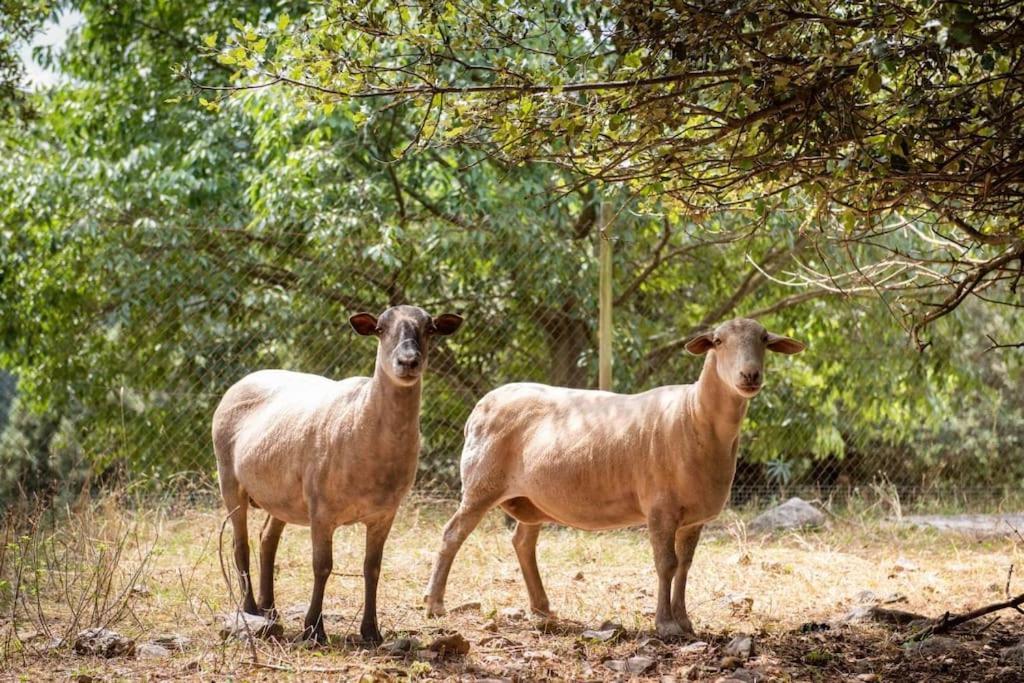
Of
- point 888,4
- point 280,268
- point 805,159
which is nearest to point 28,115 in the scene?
point 280,268

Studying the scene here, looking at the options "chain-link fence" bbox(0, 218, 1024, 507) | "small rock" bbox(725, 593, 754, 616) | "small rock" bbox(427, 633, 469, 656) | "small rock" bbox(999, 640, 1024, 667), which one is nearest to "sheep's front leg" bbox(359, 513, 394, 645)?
"small rock" bbox(427, 633, 469, 656)

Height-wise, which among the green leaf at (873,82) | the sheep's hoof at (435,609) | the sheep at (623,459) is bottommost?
the sheep's hoof at (435,609)

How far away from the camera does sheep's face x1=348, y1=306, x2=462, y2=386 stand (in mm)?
5000

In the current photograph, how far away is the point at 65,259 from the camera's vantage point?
390 inches

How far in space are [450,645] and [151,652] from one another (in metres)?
1.28

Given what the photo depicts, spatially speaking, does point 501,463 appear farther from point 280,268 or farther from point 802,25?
point 280,268

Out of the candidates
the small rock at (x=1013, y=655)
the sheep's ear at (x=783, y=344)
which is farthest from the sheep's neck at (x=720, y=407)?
the small rock at (x=1013, y=655)

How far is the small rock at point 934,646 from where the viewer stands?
16.5ft

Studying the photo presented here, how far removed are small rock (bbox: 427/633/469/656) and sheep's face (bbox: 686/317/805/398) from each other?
1785 mm

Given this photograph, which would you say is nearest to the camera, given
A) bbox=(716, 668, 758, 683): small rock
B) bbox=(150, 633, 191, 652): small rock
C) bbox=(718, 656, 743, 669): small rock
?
bbox=(716, 668, 758, 683): small rock

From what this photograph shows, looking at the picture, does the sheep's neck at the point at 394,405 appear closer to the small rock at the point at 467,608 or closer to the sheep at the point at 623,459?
the sheep at the point at 623,459

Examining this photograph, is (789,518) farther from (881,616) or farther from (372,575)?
(372,575)

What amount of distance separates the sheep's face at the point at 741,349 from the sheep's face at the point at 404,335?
4.37ft

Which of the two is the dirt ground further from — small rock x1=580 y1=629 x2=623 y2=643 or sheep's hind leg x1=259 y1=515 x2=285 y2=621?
sheep's hind leg x1=259 y1=515 x2=285 y2=621
